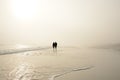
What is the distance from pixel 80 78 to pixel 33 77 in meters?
3.26

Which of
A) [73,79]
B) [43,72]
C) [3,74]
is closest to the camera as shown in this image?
[73,79]

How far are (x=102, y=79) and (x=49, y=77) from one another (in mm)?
3636

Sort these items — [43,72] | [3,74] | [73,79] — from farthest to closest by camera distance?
[43,72] → [3,74] → [73,79]

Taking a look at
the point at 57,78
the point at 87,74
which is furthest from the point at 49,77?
the point at 87,74

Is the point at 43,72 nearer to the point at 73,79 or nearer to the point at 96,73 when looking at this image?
the point at 73,79

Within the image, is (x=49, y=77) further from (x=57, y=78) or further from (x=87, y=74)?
(x=87, y=74)

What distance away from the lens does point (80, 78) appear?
46.4 ft

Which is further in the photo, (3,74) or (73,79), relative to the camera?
(3,74)

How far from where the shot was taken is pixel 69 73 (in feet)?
51.4

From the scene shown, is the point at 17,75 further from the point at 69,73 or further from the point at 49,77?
the point at 69,73

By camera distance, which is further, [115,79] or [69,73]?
[69,73]

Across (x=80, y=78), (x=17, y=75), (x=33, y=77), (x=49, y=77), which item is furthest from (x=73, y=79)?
(x=17, y=75)

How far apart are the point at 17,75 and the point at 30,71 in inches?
73.8

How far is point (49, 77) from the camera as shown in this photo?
46.8ft
